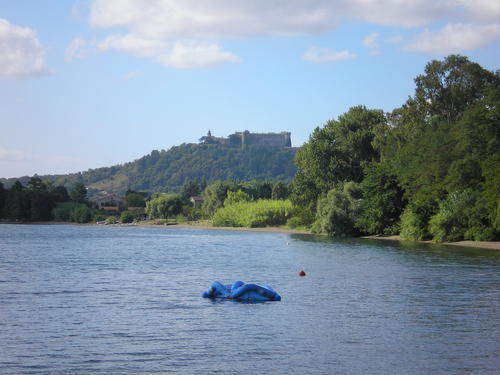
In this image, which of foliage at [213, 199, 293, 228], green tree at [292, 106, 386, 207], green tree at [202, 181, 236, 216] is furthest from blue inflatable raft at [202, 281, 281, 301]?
green tree at [202, 181, 236, 216]

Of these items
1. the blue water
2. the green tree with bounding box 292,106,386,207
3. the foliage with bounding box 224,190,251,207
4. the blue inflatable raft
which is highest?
the green tree with bounding box 292,106,386,207

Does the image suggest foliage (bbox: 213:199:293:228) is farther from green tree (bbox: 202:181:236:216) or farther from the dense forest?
the dense forest

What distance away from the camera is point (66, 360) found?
22656 mm

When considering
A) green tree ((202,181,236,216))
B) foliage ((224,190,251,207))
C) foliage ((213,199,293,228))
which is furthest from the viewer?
green tree ((202,181,236,216))

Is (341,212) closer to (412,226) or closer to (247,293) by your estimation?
(412,226)

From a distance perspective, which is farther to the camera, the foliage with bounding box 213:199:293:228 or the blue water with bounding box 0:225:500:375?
the foliage with bounding box 213:199:293:228

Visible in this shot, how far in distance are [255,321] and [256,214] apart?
431 ft

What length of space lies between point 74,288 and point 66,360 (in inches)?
763

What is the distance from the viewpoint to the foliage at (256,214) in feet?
519

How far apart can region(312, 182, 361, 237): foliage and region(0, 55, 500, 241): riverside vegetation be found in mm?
159

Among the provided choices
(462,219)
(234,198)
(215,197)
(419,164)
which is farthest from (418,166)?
(215,197)

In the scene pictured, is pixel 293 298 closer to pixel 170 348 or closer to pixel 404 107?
pixel 170 348

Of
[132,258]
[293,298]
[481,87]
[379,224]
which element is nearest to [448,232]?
[379,224]

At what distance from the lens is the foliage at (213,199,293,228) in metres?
158
